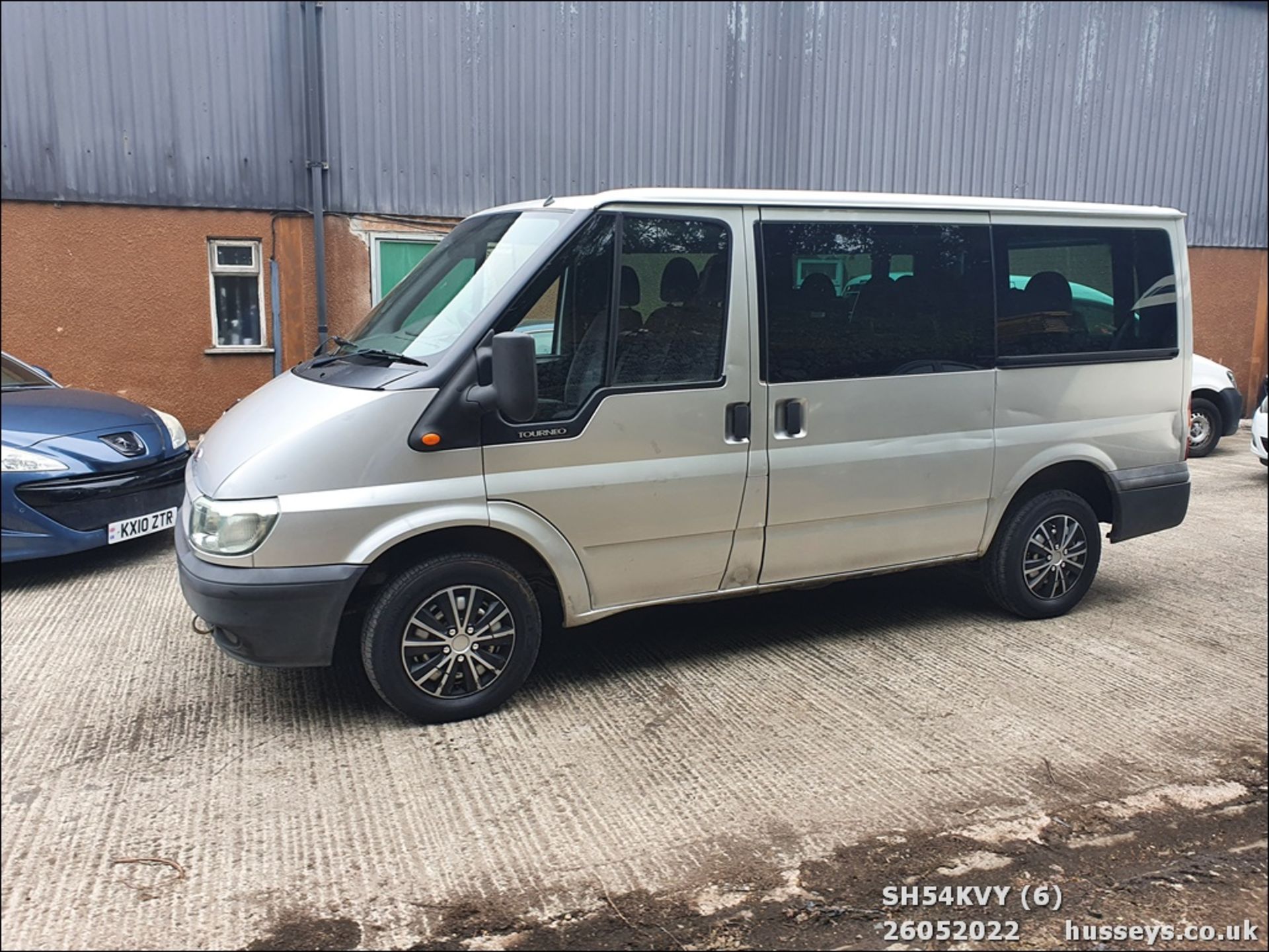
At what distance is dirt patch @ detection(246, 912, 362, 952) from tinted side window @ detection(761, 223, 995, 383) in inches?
101

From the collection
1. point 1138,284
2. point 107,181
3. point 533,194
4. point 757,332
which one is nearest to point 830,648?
point 757,332

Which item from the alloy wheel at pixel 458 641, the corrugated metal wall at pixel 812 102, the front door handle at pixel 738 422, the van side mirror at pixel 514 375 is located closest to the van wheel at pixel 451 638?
the alloy wheel at pixel 458 641

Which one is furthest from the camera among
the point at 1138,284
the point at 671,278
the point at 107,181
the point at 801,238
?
the point at 1138,284

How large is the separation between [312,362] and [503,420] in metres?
0.96

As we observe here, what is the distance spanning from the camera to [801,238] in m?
4.16

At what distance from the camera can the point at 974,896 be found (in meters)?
2.64

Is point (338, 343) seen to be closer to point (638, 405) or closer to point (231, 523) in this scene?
point (231, 523)

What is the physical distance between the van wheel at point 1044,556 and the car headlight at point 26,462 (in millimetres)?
4399

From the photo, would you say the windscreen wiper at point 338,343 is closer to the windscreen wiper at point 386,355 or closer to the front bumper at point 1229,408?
Answer: the windscreen wiper at point 386,355

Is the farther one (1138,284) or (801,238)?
(1138,284)

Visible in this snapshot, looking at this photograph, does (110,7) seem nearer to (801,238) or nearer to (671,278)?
(671,278)

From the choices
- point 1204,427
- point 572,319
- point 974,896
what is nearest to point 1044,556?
point 974,896

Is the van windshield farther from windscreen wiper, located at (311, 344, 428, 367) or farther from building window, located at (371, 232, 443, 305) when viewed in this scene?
building window, located at (371, 232, 443, 305)

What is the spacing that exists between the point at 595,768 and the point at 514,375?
1378mm
